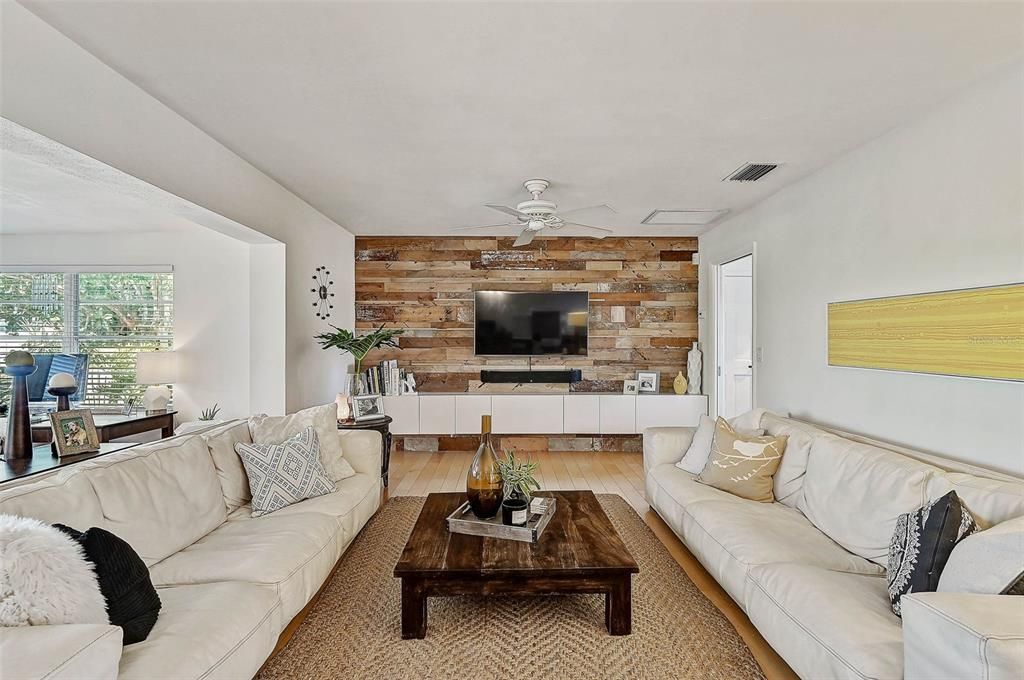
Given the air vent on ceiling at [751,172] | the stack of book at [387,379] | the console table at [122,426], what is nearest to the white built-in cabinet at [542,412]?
the stack of book at [387,379]

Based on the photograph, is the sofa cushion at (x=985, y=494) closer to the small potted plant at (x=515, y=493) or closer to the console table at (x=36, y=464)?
the small potted plant at (x=515, y=493)

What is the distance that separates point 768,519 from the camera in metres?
2.73

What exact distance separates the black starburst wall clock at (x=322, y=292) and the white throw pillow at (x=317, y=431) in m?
1.85

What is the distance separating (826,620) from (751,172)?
2.94 metres

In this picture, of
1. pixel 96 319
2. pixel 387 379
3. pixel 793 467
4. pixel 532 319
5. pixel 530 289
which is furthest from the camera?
pixel 530 289

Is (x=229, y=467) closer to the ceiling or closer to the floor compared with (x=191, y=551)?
closer to the ceiling

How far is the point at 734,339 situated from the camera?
235 inches

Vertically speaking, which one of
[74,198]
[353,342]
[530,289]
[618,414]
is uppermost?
[74,198]

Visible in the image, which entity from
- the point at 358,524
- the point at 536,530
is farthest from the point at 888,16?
the point at 358,524

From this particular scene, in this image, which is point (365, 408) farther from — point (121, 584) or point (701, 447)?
point (121, 584)

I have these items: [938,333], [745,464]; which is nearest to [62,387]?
[745,464]

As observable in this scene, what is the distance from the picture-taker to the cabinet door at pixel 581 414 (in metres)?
6.03

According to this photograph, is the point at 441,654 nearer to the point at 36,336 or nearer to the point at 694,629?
the point at 694,629

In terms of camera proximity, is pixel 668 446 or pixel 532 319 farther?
pixel 532 319
